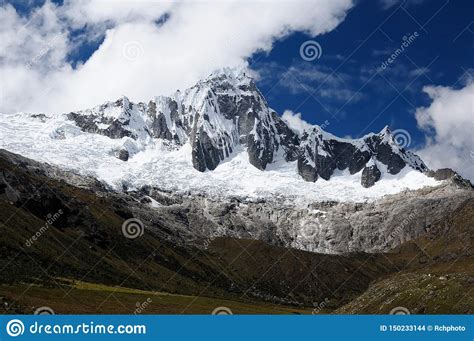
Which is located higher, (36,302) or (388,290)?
(388,290)

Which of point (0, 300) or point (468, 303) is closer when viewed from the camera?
point (0, 300)

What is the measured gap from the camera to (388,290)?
140 m

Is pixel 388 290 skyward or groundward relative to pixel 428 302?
skyward

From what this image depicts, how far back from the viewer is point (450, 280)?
413 feet
